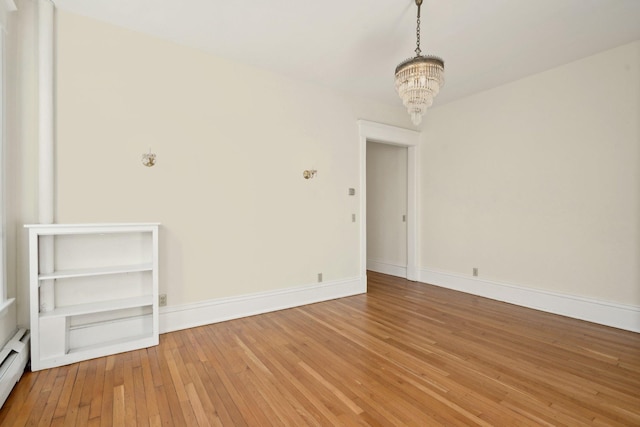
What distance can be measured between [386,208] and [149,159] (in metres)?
4.20

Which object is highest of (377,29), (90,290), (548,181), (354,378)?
(377,29)

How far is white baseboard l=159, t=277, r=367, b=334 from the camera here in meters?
3.10

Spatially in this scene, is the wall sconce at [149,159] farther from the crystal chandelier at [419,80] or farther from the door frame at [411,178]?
the door frame at [411,178]

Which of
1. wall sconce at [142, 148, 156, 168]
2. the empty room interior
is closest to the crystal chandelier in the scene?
the empty room interior

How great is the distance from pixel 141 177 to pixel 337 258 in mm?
2634

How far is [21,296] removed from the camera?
8.19 ft

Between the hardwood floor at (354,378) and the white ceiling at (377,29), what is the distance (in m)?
2.97

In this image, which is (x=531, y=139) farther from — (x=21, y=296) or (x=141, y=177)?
(x=21, y=296)

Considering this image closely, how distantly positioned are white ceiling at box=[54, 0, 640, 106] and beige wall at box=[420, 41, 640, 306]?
42 centimetres

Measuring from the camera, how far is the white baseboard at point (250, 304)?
3104 millimetres

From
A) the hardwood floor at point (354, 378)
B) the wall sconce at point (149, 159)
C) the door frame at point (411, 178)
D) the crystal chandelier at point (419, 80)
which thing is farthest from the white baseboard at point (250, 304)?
the crystal chandelier at point (419, 80)

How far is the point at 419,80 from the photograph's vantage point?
2.21 metres

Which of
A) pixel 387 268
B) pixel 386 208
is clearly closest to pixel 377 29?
pixel 386 208

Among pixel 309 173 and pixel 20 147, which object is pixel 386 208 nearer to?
pixel 309 173
